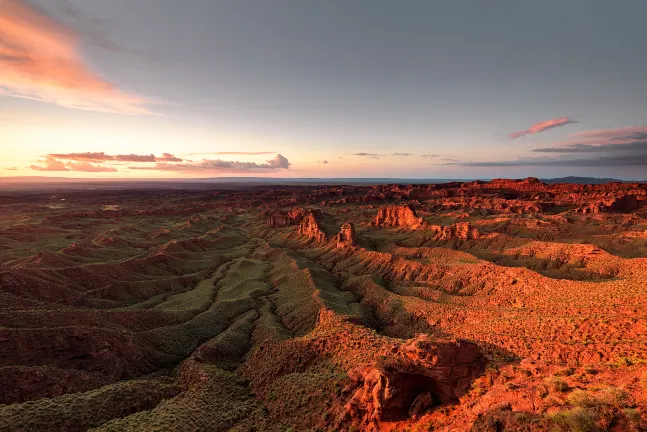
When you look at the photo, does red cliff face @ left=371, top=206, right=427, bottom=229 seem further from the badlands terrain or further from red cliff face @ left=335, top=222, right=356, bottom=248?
red cliff face @ left=335, top=222, right=356, bottom=248

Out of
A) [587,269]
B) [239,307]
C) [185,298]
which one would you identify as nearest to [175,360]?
[239,307]

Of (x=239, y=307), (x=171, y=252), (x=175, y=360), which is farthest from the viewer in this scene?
(x=171, y=252)

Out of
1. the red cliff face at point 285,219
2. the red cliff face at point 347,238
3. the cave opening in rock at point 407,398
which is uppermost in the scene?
the cave opening in rock at point 407,398

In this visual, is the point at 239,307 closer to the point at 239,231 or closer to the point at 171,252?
the point at 171,252

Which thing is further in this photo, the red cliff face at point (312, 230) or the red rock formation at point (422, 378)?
the red cliff face at point (312, 230)

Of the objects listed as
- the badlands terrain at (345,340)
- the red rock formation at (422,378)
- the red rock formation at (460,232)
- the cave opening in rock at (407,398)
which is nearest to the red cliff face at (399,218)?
the red rock formation at (460,232)

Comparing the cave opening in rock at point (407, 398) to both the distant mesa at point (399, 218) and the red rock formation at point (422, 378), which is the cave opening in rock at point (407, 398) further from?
the distant mesa at point (399, 218)
